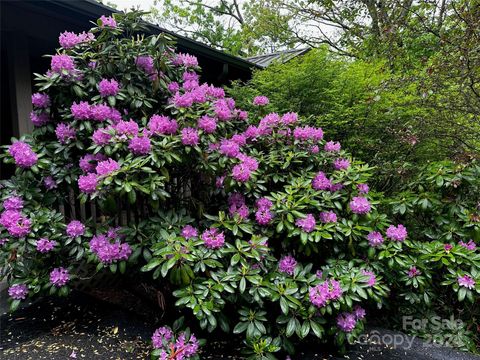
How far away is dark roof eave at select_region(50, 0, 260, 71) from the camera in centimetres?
267

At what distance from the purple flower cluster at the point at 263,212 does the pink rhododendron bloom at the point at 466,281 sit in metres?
1.50

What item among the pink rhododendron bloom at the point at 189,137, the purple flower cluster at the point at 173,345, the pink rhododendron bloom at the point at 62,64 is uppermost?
the pink rhododendron bloom at the point at 62,64

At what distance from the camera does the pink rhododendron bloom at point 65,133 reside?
2.39 meters

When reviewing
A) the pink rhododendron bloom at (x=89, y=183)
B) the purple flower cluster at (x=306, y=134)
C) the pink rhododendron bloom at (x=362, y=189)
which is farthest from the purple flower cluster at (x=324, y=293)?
the pink rhododendron bloom at (x=89, y=183)

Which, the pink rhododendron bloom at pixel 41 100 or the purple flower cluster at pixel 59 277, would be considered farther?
the pink rhododendron bloom at pixel 41 100

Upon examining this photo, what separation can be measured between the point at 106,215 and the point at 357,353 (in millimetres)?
2165

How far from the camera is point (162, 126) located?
2.29 m

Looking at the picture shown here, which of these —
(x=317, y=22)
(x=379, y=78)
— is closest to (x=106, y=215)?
(x=379, y=78)

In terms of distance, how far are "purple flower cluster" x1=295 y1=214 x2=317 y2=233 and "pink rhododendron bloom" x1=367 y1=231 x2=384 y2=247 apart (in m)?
0.54

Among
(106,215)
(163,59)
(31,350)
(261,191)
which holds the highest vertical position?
(163,59)

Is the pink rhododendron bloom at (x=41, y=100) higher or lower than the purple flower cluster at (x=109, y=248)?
higher

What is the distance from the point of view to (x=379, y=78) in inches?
153

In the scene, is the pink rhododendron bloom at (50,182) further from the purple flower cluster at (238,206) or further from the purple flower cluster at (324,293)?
the purple flower cluster at (324,293)

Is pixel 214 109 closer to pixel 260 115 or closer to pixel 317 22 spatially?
pixel 260 115
